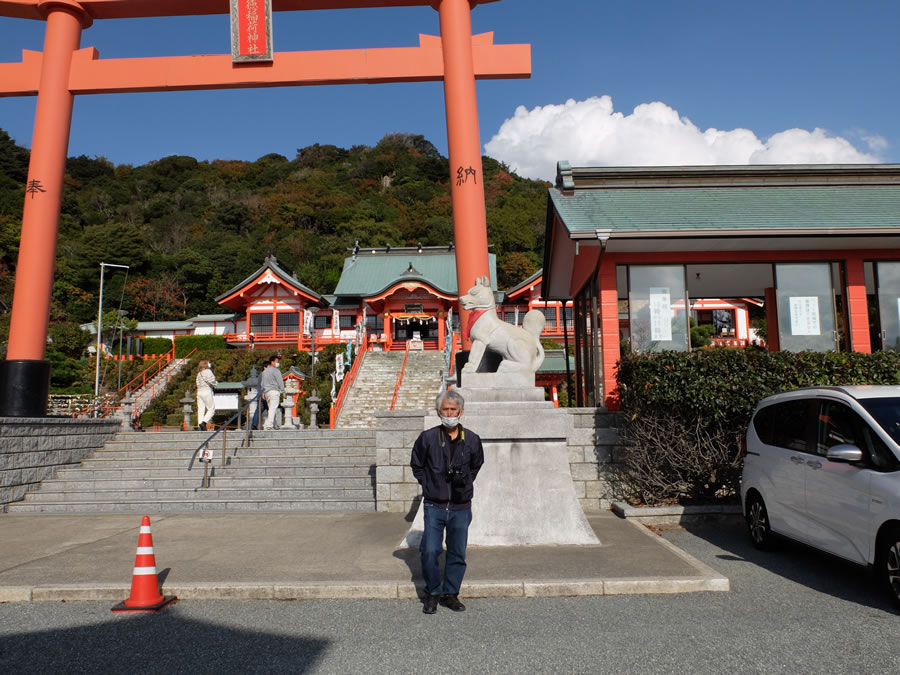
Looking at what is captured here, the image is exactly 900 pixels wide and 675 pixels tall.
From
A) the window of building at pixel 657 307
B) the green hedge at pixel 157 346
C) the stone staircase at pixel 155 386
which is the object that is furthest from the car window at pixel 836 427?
the green hedge at pixel 157 346

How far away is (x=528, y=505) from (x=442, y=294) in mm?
25640

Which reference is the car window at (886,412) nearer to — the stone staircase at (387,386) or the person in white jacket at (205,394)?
the person in white jacket at (205,394)

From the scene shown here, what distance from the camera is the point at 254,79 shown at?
11109mm

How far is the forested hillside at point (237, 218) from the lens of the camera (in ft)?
146

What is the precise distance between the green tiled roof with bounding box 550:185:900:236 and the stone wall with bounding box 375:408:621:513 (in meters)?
2.95

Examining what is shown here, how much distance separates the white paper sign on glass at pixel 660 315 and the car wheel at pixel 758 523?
3.86 meters

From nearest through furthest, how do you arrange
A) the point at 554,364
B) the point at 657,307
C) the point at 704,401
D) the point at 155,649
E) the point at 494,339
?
the point at 155,649
the point at 494,339
the point at 704,401
the point at 657,307
the point at 554,364

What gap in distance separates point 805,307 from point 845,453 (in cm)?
652

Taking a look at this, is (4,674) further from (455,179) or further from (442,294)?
(442,294)

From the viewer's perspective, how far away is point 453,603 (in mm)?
4074

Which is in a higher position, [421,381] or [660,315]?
[660,315]

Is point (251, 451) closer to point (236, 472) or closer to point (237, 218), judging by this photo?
point (236, 472)

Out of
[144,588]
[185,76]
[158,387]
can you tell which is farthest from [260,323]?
[144,588]

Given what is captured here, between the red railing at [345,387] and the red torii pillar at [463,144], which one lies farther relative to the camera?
the red railing at [345,387]
